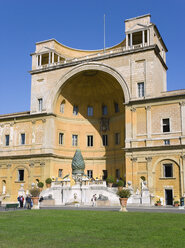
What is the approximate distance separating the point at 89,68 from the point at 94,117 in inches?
357

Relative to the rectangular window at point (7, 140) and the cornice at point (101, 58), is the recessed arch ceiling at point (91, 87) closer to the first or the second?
the cornice at point (101, 58)

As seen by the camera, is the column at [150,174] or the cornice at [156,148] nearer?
the cornice at [156,148]

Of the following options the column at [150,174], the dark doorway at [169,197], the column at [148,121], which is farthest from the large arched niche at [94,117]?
the dark doorway at [169,197]

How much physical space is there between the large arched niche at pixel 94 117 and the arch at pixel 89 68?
15 cm

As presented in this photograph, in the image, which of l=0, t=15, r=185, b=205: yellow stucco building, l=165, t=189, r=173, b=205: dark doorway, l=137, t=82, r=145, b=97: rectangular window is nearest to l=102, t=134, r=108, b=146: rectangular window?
l=0, t=15, r=185, b=205: yellow stucco building

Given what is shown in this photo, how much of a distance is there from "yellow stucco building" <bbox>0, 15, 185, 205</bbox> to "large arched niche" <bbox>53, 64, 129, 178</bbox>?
15 centimetres

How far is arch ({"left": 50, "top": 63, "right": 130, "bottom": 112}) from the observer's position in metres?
39.6

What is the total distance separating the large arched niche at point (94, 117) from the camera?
146ft

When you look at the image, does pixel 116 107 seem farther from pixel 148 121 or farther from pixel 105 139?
pixel 148 121

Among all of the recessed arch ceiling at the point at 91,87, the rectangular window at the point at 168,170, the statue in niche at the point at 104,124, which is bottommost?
the rectangular window at the point at 168,170

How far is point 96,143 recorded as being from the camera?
4778 centimetres

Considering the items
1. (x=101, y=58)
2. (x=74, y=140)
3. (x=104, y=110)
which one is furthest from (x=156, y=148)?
(x=74, y=140)

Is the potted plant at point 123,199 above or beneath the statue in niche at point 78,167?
beneath

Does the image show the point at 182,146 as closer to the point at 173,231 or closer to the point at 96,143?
the point at 96,143
